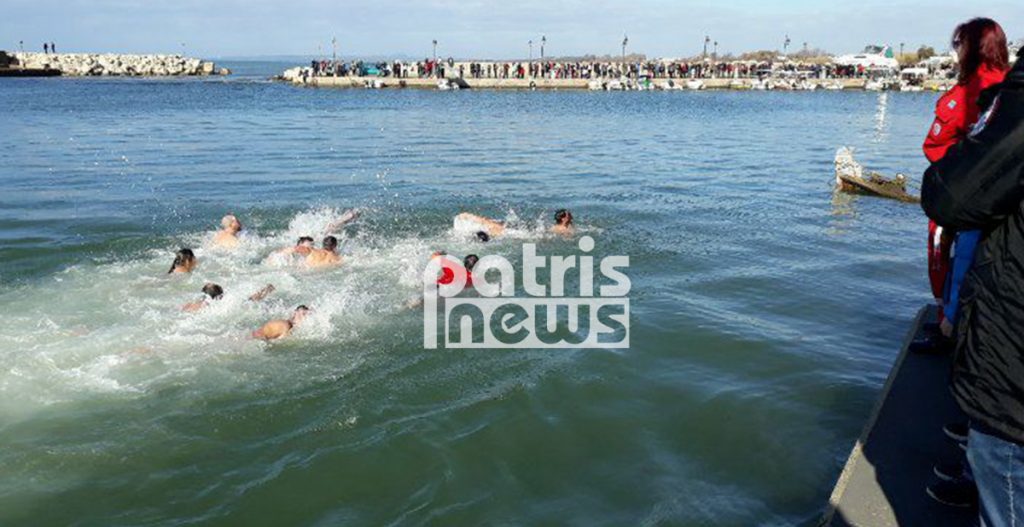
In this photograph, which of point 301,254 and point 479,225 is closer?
point 301,254

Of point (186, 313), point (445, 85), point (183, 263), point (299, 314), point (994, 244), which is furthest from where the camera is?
point (445, 85)

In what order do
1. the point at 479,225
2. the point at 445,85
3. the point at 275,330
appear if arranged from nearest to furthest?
the point at 275,330
the point at 479,225
the point at 445,85

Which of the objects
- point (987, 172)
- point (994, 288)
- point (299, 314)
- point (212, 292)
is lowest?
point (299, 314)

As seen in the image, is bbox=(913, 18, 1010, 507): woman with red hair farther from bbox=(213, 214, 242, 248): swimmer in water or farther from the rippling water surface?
bbox=(213, 214, 242, 248): swimmer in water

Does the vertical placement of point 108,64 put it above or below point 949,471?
above

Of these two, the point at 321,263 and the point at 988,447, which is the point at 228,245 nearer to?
the point at 321,263

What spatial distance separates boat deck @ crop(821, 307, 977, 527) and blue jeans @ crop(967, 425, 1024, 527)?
1.50 m

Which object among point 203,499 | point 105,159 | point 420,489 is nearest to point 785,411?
point 420,489

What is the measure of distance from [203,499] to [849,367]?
7.00 m

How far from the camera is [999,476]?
2.76 metres

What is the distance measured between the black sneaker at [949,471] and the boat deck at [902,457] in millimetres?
53

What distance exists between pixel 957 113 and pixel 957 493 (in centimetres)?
282

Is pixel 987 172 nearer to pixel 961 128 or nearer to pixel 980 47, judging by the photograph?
pixel 980 47

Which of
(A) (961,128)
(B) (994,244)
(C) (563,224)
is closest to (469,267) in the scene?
(C) (563,224)
